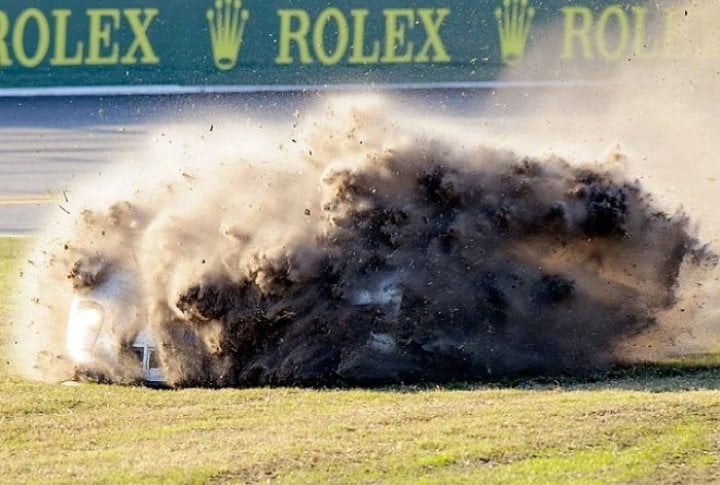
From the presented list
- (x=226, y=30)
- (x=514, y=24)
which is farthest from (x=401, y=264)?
(x=226, y=30)

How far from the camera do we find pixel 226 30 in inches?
1085

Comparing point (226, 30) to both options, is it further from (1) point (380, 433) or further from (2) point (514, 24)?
(1) point (380, 433)

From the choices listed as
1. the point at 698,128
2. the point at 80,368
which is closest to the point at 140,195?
the point at 80,368

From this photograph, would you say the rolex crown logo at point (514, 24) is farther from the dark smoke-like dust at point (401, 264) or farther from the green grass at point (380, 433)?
the green grass at point (380, 433)

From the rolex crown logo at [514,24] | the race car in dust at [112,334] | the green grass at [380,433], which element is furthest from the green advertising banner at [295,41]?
the green grass at [380,433]

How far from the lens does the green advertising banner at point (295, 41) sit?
26.6 metres

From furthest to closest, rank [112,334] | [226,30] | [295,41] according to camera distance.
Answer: [226,30]
[295,41]
[112,334]

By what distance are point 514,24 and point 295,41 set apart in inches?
160

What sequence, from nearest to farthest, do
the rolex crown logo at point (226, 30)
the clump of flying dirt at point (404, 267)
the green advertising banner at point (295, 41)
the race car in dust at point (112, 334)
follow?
the clump of flying dirt at point (404, 267) < the race car in dust at point (112, 334) < the green advertising banner at point (295, 41) < the rolex crown logo at point (226, 30)

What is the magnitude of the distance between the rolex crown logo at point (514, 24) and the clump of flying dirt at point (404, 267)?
14705 mm

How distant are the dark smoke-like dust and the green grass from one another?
52cm

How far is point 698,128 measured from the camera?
66.9 feet

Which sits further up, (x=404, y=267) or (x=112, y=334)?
(x=404, y=267)

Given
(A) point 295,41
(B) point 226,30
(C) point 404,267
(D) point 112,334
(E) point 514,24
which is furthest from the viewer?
(B) point 226,30
